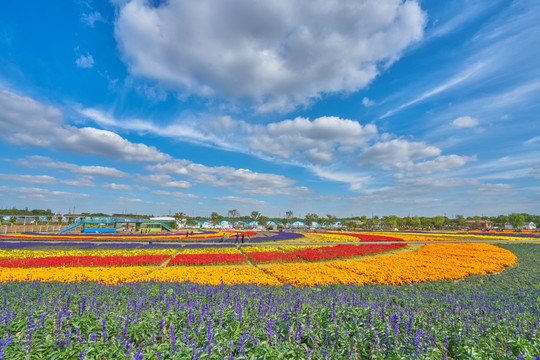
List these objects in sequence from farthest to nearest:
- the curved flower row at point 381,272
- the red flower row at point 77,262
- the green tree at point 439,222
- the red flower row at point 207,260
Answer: the green tree at point 439,222
the red flower row at point 207,260
the red flower row at point 77,262
the curved flower row at point 381,272

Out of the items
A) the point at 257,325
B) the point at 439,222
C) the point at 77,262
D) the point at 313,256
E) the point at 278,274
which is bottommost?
the point at 77,262

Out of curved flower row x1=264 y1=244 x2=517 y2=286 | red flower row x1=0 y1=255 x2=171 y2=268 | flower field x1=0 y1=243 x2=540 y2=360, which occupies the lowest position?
red flower row x1=0 y1=255 x2=171 y2=268

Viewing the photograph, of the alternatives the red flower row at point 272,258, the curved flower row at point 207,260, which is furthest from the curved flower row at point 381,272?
the curved flower row at point 207,260

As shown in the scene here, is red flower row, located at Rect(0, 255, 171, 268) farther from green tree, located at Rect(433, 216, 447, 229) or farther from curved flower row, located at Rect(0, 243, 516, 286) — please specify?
green tree, located at Rect(433, 216, 447, 229)

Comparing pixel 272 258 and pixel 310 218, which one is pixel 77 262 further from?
pixel 310 218

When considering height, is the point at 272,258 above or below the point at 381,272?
below

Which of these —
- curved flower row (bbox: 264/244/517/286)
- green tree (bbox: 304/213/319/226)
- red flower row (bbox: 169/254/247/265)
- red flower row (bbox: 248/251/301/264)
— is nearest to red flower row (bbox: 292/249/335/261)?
red flower row (bbox: 248/251/301/264)

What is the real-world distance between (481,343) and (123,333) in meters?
7.49

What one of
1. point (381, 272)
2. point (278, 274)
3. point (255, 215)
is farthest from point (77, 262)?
point (255, 215)

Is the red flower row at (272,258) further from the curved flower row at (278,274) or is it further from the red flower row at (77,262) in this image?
the red flower row at (77,262)

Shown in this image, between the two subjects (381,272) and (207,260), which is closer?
(381,272)

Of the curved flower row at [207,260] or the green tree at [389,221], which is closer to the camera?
the curved flower row at [207,260]

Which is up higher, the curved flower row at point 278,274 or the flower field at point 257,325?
the flower field at point 257,325

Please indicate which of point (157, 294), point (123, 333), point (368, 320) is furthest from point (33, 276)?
point (368, 320)
